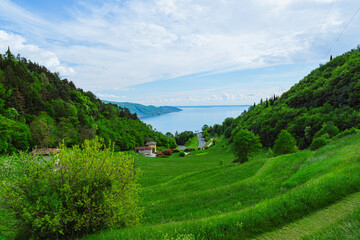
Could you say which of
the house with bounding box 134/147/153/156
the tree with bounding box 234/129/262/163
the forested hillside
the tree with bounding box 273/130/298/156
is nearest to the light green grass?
the tree with bounding box 234/129/262/163

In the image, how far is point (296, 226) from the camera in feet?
22.1

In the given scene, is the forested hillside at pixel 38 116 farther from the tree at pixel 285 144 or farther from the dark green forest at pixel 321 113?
the dark green forest at pixel 321 113

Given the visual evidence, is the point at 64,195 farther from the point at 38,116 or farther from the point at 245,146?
the point at 38,116

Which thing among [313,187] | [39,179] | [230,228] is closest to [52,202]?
[39,179]

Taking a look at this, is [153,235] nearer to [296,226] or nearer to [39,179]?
[296,226]

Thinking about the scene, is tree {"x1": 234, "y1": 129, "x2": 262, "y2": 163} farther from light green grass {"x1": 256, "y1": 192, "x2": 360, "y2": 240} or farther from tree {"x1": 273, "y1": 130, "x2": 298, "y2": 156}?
light green grass {"x1": 256, "y1": 192, "x2": 360, "y2": 240}

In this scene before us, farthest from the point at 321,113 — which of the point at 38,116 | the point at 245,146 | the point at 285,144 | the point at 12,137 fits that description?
the point at 38,116

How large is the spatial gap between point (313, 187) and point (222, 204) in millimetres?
5581

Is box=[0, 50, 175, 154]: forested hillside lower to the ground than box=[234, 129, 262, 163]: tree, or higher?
higher

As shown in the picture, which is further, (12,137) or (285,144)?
(12,137)

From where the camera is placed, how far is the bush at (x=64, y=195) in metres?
8.18

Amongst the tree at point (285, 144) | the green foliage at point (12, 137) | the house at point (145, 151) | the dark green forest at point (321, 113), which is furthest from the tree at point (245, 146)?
the house at point (145, 151)

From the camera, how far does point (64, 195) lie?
353 inches

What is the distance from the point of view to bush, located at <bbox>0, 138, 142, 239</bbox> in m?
8.18
